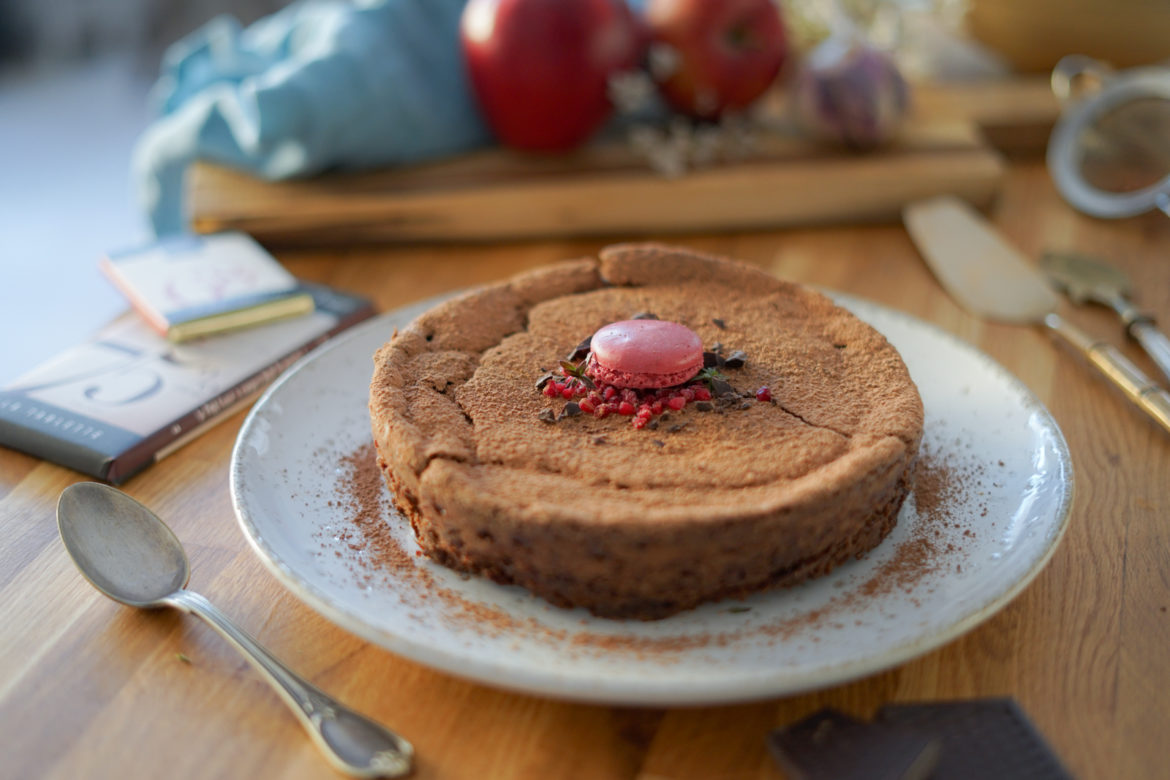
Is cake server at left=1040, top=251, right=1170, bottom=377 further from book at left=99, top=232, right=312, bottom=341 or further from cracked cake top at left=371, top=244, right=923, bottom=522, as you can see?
book at left=99, top=232, right=312, bottom=341

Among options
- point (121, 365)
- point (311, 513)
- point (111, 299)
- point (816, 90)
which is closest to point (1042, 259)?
point (816, 90)

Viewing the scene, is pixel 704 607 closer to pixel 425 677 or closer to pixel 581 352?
pixel 425 677

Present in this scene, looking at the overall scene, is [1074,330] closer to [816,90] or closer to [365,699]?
[816,90]

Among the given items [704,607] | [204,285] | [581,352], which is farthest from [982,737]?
[204,285]

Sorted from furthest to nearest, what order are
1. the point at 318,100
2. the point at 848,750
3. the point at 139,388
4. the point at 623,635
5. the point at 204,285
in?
the point at 318,100 → the point at 204,285 → the point at 139,388 → the point at 623,635 → the point at 848,750

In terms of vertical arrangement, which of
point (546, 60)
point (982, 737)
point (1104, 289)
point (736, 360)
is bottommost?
point (1104, 289)

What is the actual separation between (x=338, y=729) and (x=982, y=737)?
0.67 metres

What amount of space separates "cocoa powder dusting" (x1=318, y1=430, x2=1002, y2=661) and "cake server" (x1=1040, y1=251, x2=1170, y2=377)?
2.16 ft

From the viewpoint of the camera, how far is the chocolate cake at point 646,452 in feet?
3.69

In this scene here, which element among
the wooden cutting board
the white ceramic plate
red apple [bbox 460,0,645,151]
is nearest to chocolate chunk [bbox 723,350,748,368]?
the white ceramic plate

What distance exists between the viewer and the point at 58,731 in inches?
42.9

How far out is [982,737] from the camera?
102 cm

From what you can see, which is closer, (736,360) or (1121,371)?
(736,360)

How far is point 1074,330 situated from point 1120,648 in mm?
835
